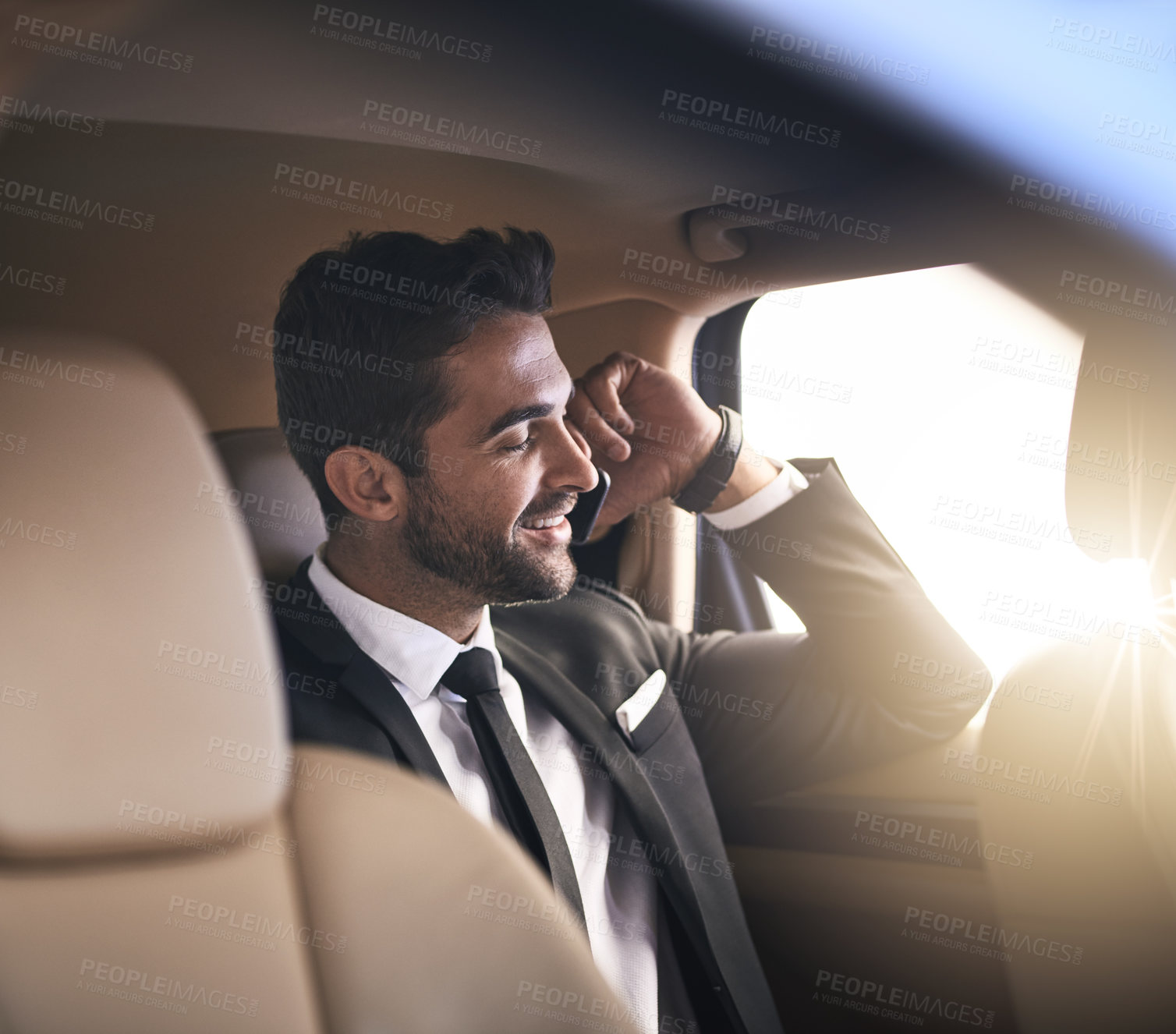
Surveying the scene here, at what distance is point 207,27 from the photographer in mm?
1104

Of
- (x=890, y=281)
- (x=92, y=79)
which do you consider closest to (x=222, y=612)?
(x=92, y=79)

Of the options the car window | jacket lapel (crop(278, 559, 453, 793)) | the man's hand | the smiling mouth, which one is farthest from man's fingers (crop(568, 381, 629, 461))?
jacket lapel (crop(278, 559, 453, 793))

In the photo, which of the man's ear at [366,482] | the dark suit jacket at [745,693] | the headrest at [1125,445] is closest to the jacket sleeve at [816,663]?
the dark suit jacket at [745,693]

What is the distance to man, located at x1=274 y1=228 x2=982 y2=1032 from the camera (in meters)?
1.07

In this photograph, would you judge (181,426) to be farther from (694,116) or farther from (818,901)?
(818,901)

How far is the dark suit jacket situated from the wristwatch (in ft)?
0.23

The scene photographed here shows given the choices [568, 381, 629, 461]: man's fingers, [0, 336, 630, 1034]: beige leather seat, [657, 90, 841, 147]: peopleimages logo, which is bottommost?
[0, 336, 630, 1034]: beige leather seat

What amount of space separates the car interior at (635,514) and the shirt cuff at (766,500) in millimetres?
34

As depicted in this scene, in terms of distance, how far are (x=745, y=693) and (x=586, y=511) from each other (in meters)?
0.40

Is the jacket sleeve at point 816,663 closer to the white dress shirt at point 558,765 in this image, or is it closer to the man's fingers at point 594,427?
the white dress shirt at point 558,765

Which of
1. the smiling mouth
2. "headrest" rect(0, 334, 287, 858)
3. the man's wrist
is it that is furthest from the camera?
the man's wrist

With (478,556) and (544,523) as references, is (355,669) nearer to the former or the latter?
(478,556)

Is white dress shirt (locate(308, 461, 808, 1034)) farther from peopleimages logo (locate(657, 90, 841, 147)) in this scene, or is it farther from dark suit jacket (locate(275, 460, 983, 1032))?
peopleimages logo (locate(657, 90, 841, 147))

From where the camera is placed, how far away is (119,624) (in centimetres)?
103
